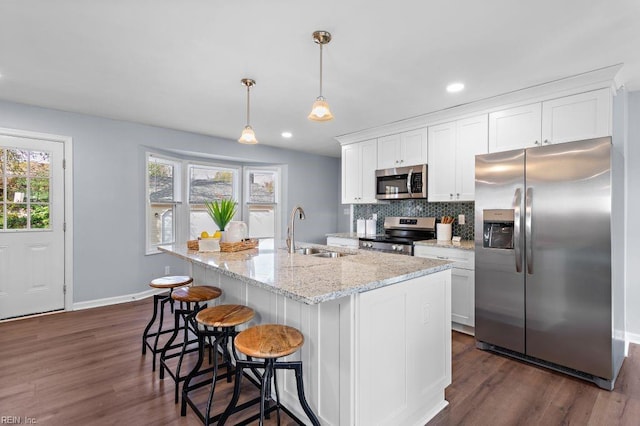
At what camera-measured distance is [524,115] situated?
3.05 m

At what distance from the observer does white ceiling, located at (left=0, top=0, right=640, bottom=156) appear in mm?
1865

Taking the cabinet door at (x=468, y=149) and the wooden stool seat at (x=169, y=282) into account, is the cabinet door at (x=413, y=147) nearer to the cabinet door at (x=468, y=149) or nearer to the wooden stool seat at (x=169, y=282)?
the cabinet door at (x=468, y=149)

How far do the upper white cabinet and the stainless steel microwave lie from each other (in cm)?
8

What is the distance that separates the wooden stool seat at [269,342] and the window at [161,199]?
11.7ft

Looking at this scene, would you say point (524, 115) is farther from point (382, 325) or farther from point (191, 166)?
point (191, 166)

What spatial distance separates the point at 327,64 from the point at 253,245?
1654 mm

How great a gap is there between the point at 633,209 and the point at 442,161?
178cm

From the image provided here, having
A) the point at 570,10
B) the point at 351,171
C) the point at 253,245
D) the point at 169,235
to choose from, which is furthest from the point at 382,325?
the point at 169,235

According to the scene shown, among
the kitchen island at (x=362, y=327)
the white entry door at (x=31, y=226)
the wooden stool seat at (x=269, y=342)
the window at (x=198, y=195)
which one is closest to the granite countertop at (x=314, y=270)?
the kitchen island at (x=362, y=327)

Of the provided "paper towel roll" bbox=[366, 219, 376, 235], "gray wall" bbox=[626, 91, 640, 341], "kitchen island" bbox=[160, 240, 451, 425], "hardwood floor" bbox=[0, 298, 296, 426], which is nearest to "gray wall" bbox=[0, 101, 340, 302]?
"hardwood floor" bbox=[0, 298, 296, 426]

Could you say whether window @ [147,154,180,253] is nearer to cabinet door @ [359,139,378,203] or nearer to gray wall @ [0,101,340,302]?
gray wall @ [0,101,340,302]

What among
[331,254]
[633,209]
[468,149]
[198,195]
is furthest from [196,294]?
[633,209]

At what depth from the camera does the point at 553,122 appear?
2859mm

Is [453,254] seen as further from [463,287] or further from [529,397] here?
[529,397]
